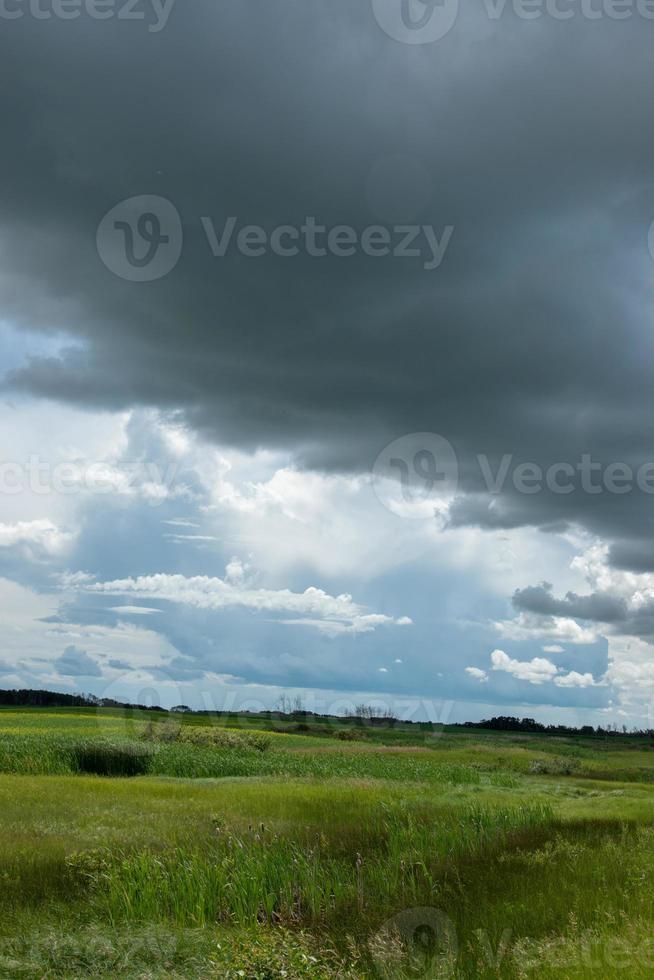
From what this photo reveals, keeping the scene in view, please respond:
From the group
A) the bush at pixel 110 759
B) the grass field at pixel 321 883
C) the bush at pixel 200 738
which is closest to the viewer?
the grass field at pixel 321 883

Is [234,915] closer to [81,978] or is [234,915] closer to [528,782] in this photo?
[81,978]

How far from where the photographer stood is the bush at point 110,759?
41.8 metres

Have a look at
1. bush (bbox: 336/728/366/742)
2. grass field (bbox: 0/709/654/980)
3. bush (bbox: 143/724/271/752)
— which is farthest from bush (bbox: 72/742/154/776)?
bush (bbox: 336/728/366/742)

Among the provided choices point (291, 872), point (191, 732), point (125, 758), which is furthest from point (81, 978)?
point (191, 732)

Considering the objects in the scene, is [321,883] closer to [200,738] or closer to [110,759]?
[110,759]

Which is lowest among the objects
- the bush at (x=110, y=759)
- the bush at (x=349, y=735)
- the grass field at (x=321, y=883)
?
the bush at (x=349, y=735)

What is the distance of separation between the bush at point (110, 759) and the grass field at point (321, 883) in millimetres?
12649

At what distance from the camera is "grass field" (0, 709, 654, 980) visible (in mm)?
10359

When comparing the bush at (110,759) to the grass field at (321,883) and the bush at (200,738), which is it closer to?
the bush at (200,738)

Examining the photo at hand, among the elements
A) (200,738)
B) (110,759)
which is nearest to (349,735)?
(200,738)

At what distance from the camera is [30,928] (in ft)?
40.2

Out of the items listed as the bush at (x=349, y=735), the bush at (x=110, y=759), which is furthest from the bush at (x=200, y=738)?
the bush at (x=349, y=735)

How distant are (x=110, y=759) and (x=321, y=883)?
29.7 meters

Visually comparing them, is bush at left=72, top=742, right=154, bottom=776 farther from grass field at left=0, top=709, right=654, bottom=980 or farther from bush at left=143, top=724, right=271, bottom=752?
grass field at left=0, top=709, right=654, bottom=980
